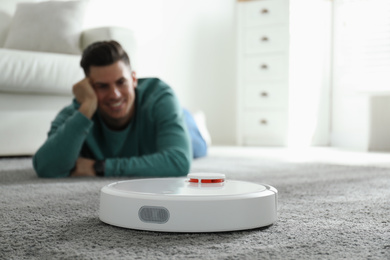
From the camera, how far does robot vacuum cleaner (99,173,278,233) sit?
0.73m

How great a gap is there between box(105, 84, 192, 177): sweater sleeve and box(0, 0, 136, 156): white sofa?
83cm

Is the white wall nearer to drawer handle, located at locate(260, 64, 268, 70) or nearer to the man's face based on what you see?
drawer handle, located at locate(260, 64, 268, 70)

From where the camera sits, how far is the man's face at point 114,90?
5.16 ft

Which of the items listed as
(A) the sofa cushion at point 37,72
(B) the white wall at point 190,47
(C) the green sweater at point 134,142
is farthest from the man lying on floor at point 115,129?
(B) the white wall at point 190,47

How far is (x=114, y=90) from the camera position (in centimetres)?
157

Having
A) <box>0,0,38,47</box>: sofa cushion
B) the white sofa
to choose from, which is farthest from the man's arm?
<box>0,0,38,47</box>: sofa cushion

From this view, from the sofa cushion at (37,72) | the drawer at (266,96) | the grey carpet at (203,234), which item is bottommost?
the grey carpet at (203,234)

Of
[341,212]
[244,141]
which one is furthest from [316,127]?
[341,212]

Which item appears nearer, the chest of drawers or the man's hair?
the man's hair

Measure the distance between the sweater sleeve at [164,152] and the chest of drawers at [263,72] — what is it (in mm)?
2116

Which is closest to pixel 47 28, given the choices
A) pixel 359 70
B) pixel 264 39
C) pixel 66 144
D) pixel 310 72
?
pixel 66 144

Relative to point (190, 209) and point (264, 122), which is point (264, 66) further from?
point (190, 209)

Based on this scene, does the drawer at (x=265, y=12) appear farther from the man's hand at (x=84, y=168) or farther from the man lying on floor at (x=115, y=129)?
the man's hand at (x=84, y=168)

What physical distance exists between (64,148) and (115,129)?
0.22 metres
